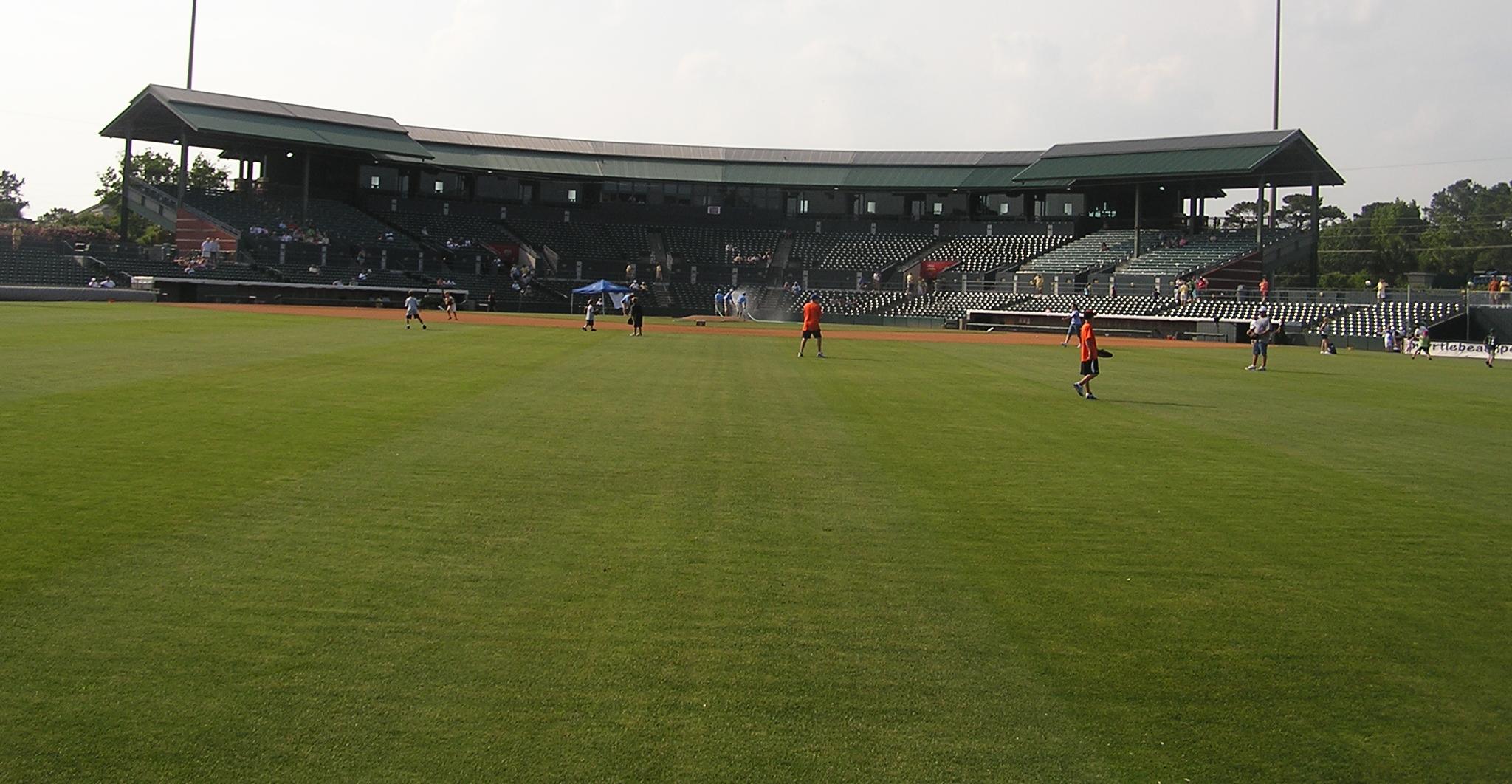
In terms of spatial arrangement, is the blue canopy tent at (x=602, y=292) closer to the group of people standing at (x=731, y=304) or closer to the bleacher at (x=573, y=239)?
the bleacher at (x=573, y=239)

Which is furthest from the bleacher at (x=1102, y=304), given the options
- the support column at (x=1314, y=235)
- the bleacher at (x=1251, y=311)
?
the support column at (x=1314, y=235)

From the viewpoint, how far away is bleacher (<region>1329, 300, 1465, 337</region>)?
50.0m

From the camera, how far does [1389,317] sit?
51.0 metres

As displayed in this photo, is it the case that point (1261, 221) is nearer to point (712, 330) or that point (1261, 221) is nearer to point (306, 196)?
point (712, 330)

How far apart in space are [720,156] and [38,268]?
5030cm

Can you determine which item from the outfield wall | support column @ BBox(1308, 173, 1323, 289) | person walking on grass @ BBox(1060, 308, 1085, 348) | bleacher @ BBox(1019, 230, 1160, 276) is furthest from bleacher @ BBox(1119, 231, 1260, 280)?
the outfield wall

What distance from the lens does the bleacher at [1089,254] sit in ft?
229

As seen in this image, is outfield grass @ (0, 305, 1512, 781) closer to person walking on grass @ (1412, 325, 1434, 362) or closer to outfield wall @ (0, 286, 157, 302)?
person walking on grass @ (1412, 325, 1434, 362)

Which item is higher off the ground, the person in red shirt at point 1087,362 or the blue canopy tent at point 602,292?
the blue canopy tent at point 602,292

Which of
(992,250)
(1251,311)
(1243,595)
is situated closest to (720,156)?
(992,250)

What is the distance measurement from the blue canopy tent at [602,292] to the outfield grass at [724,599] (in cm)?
5344

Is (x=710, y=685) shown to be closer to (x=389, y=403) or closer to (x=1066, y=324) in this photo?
(x=389, y=403)

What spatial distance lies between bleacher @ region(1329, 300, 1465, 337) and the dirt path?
515 centimetres

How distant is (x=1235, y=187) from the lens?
7044 centimetres
